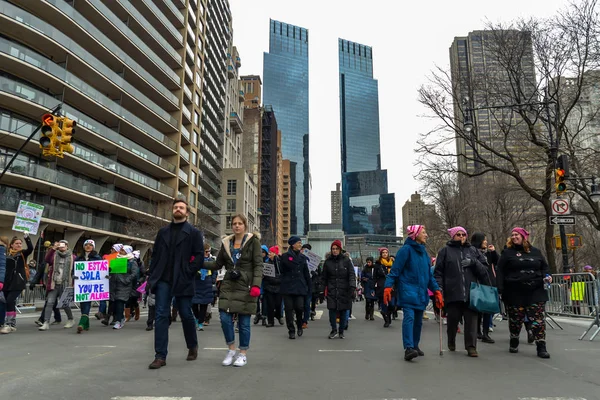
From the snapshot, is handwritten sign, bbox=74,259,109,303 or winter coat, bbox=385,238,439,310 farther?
handwritten sign, bbox=74,259,109,303

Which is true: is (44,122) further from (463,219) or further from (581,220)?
(581,220)

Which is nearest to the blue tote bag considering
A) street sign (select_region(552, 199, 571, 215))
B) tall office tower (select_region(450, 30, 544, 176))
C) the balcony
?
street sign (select_region(552, 199, 571, 215))

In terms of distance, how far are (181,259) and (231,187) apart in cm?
8191

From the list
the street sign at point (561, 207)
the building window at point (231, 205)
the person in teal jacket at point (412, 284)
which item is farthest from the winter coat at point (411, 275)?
the building window at point (231, 205)

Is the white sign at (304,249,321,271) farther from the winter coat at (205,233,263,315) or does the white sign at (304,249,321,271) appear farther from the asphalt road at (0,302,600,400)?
the winter coat at (205,233,263,315)

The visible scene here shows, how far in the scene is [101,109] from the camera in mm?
36688

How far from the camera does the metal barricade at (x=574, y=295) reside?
10415 millimetres

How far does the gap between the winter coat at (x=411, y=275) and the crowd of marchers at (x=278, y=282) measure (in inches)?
0.6

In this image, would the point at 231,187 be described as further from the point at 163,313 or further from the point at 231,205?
the point at 163,313

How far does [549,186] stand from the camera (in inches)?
777

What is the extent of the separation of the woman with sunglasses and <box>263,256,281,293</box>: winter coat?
4.22 meters

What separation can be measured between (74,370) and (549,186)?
19.6 meters

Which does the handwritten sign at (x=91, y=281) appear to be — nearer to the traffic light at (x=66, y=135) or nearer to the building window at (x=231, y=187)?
the traffic light at (x=66, y=135)

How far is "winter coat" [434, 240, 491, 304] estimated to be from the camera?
7023mm
